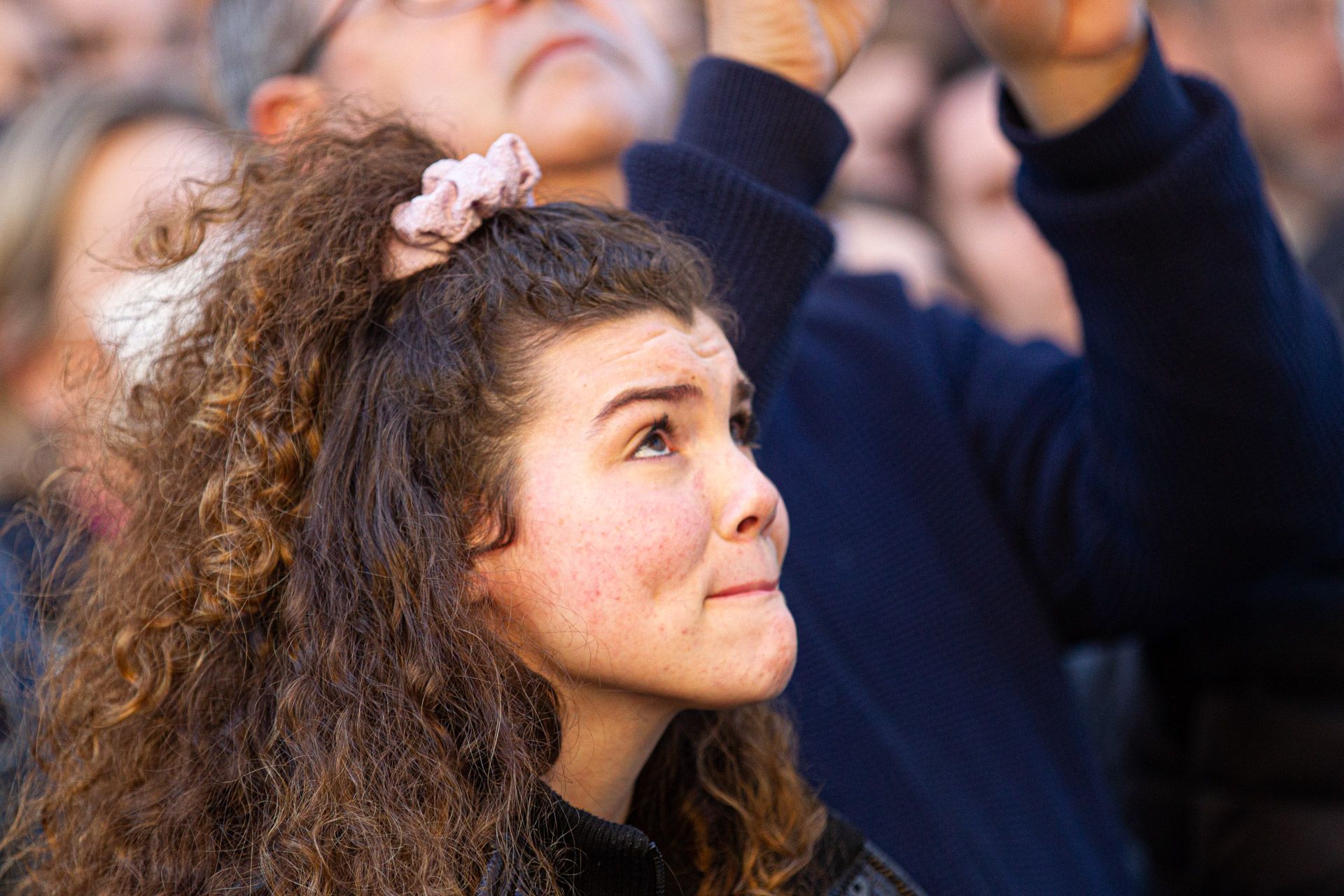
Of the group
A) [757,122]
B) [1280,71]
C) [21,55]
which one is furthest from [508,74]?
[1280,71]

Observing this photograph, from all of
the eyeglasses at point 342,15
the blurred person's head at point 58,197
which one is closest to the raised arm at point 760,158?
the eyeglasses at point 342,15

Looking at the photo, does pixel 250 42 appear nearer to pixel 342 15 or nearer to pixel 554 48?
pixel 342 15

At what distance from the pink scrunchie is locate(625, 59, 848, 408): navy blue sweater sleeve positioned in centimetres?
26

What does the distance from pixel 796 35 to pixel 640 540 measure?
0.70 meters

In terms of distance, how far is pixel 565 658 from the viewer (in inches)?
40.8

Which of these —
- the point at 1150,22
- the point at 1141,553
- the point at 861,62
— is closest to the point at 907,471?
the point at 1141,553

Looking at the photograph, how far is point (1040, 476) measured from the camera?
1786mm

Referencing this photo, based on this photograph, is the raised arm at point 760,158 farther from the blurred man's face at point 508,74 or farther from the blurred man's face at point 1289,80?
the blurred man's face at point 1289,80

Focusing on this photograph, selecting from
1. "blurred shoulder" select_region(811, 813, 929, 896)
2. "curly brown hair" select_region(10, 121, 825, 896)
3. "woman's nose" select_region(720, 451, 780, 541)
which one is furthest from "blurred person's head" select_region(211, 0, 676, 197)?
"blurred shoulder" select_region(811, 813, 929, 896)

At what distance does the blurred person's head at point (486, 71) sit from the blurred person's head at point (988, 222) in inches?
39.9

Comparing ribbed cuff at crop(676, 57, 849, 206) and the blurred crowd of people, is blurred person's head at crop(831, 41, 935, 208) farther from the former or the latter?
ribbed cuff at crop(676, 57, 849, 206)

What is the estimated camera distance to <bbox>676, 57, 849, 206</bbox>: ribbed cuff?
1401mm

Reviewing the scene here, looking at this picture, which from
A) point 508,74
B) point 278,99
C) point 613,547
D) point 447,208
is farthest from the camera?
point 278,99

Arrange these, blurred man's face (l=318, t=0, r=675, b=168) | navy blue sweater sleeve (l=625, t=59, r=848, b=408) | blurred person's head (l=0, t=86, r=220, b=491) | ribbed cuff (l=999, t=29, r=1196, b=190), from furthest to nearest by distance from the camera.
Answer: blurred person's head (l=0, t=86, r=220, b=491)
blurred man's face (l=318, t=0, r=675, b=168)
ribbed cuff (l=999, t=29, r=1196, b=190)
navy blue sweater sleeve (l=625, t=59, r=848, b=408)
